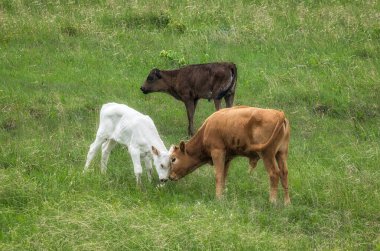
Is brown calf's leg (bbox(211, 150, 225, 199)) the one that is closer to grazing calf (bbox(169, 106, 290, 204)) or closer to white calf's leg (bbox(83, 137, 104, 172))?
grazing calf (bbox(169, 106, 290, 204))

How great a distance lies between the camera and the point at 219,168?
1373 cm

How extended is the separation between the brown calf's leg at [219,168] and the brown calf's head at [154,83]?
4919 millimetres

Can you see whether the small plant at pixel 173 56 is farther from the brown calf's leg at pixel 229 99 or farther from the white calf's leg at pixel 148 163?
the white calf's leg at pixel 148 163

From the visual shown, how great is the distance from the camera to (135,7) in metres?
22.7

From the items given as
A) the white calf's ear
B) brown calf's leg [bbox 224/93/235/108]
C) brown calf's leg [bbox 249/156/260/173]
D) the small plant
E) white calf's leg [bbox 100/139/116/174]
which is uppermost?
the white calf's ear

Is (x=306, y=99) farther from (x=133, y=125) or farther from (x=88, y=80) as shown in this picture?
(x=133, y=125)

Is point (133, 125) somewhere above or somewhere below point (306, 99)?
above

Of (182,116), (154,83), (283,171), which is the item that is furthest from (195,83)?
(283,171)

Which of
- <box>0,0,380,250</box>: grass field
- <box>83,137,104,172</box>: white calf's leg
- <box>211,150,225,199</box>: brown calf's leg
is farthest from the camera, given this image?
<box>83,137,104,172</box>: white calf's leg

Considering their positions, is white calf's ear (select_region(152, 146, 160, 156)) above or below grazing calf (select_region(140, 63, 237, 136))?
above

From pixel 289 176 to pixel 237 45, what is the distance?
6961 millimetres

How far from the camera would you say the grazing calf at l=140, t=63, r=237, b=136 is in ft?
59.1

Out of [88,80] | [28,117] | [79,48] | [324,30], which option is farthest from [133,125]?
[324,30]

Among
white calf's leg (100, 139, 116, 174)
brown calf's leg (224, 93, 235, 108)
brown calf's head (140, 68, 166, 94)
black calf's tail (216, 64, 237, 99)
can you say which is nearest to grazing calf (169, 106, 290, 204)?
white calf's leg (100, 139, 116, 174)
